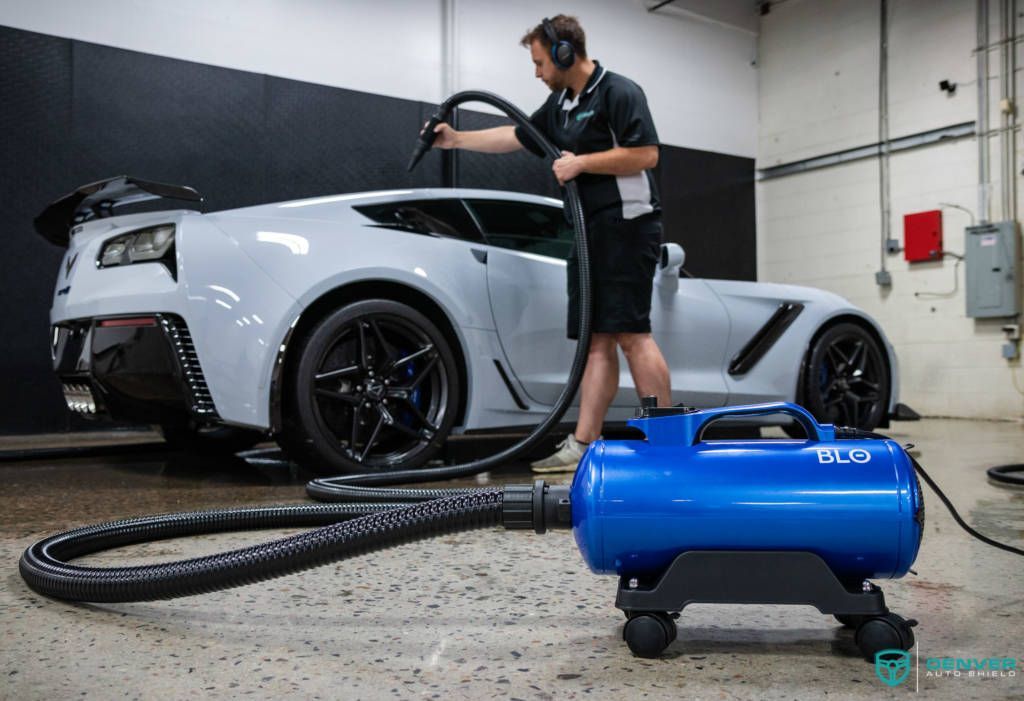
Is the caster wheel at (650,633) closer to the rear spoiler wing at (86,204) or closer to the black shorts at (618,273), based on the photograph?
the black shorts at (618,273)

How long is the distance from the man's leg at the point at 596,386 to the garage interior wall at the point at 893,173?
6.07 meters

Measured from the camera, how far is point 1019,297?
7.57 meters

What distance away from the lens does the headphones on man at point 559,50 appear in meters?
3.18

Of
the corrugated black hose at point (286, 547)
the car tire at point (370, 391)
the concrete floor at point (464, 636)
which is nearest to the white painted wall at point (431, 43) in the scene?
the car tire at point (370, 391)

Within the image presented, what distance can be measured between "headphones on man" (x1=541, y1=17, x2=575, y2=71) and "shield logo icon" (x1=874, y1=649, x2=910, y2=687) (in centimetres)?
259

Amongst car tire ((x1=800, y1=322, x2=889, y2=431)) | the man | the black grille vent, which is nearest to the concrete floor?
the black grille vent

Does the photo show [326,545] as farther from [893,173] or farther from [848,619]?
[893,173]

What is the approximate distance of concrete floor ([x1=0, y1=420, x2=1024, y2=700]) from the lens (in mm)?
1046

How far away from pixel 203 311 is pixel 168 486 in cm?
68

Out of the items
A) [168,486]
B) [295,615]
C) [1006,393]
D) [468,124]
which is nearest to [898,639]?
[295,615]

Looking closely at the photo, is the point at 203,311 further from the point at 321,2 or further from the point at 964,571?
the point at 321,2

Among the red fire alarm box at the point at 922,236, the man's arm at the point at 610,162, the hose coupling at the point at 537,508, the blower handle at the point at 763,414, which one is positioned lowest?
the hose coupling at the point at 537,508

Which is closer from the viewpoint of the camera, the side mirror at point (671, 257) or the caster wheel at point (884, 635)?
the caster wheel at point (884, 635)

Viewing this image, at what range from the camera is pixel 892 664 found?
1089mm
